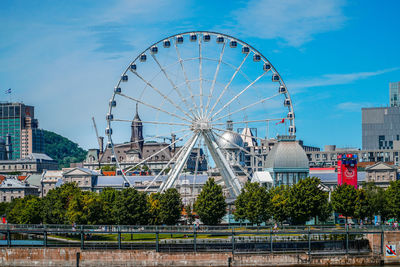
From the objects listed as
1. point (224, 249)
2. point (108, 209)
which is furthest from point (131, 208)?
point (224, 249)

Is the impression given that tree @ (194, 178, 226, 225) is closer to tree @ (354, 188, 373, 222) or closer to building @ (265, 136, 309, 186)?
tree @ (354, 188, 373, 222)

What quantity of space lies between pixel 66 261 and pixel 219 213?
34785 mm

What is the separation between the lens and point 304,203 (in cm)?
11956

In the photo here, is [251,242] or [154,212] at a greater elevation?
[154,212]

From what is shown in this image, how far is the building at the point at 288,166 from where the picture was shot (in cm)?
14912

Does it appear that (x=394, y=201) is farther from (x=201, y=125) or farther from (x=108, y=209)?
(x=108, y=209)

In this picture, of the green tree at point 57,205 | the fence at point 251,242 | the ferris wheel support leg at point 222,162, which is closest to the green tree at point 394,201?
the fence at point 251,242

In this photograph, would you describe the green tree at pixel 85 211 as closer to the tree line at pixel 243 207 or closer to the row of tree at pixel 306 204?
the tree line at pixel 243 207

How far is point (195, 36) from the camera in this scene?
13188 centimetres

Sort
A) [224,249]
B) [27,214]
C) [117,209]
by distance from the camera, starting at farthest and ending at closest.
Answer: [27,214] → [117,209] → [224,249]

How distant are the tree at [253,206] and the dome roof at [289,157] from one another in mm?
26125

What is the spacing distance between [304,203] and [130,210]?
2471 centimetres

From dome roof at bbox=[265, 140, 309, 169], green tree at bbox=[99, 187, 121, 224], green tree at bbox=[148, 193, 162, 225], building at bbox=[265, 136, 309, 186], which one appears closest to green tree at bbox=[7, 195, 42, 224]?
green tree at bbox=[99, 187, 121, 224]

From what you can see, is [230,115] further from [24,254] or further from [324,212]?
[24,254]
